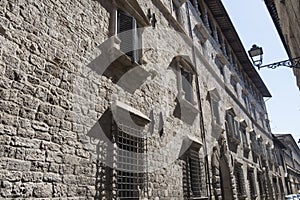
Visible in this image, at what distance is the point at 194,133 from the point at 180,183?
1.97 meters

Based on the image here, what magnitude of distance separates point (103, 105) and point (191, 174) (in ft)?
12.5

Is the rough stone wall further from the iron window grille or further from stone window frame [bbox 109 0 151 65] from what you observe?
the iron window grille

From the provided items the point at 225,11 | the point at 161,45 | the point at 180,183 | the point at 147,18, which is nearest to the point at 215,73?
the point at 225,11

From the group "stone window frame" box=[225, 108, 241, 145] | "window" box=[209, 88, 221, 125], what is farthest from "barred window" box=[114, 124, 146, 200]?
"stone window frame" box=[225, 108, 241, 145]

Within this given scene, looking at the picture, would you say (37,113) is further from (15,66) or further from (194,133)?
(194,133)

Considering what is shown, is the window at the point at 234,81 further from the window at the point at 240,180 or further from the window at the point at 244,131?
the window at the point at 240,180

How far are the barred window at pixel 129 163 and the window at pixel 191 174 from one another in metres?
1.97

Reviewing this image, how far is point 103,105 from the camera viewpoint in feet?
14.5

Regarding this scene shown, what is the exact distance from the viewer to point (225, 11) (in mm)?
13633

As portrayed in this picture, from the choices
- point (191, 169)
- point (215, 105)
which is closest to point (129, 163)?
point (191, 169)

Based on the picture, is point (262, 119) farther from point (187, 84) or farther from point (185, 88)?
point (185, 88)

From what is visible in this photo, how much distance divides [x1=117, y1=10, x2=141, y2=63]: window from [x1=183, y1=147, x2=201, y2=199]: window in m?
3.13

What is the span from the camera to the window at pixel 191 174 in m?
6.43

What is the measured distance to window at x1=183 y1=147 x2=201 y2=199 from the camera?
21.1 ft
